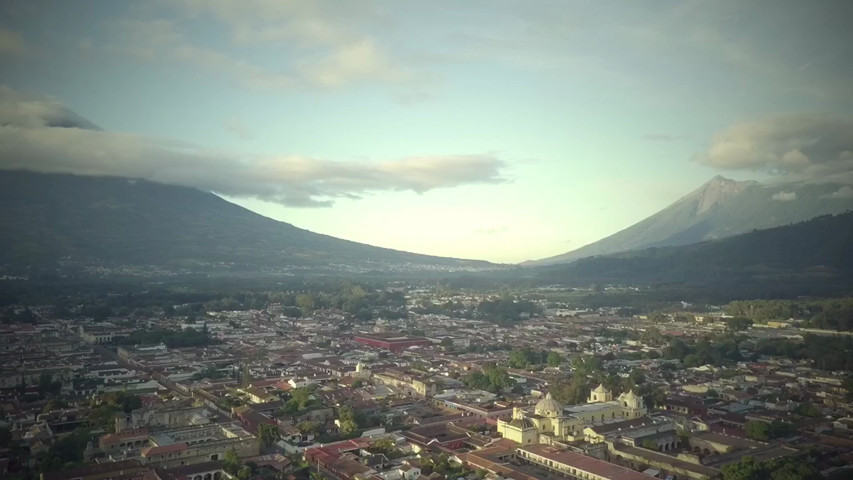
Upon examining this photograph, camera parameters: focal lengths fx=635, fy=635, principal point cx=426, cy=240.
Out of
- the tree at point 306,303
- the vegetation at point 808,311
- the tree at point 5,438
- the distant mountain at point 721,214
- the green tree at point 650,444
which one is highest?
the distant mountain at point 721,214

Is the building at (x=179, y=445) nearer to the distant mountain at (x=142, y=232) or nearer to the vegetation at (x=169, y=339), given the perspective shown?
the vegetation at (x=169, y=339)

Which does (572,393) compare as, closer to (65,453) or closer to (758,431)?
(758,431)

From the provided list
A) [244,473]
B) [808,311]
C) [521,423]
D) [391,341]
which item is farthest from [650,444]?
[808,311]

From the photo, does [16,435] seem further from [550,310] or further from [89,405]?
[550,310]

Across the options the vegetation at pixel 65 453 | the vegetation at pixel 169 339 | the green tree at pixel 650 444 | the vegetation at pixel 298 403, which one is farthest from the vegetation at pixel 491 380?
the vegetation at pixel 169 339

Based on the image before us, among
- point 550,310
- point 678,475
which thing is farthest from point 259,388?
point 550,310

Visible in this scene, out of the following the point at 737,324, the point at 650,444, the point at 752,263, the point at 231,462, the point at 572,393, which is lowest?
the point at 231,462

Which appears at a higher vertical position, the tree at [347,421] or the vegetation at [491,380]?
the vegetation at [491,380]

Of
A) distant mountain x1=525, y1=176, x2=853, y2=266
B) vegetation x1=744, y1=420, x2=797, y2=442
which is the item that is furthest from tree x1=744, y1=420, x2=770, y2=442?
distant mountain x1=525, y1=176, x2=853, y2=266
